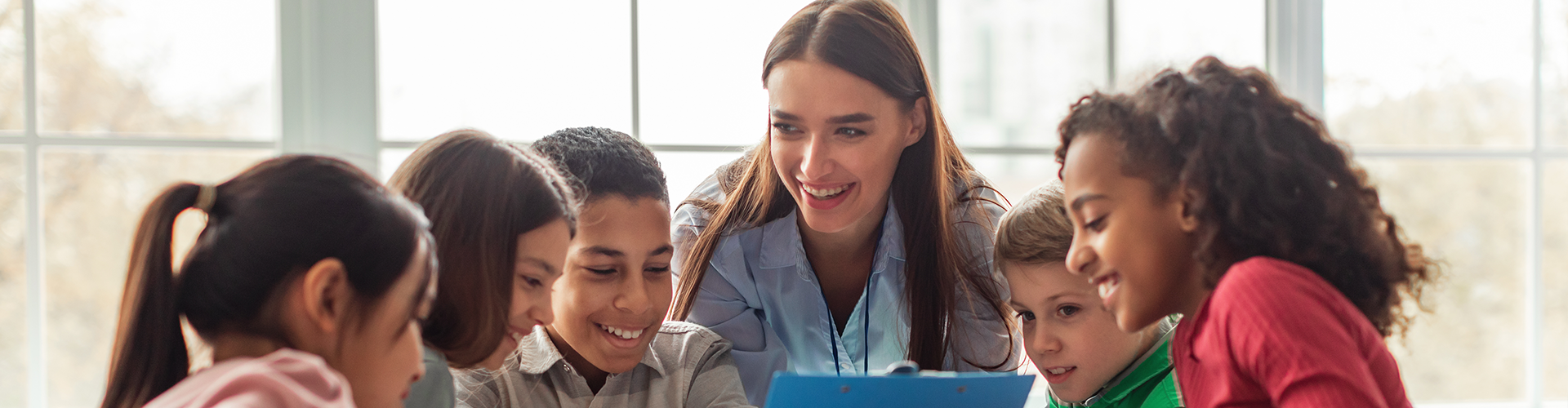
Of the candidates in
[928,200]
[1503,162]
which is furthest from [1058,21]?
[1503,162]

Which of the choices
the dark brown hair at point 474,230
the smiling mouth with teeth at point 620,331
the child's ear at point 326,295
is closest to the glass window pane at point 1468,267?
the smiling mouth with teeth at point 620,331

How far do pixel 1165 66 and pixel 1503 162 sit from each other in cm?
174

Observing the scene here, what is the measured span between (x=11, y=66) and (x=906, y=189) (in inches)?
61.3

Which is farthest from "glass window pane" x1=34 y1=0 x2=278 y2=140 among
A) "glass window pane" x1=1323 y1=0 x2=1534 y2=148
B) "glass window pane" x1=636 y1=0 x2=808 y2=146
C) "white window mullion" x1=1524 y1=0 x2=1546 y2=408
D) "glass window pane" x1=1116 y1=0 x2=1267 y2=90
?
"white window mullion" x1=1524 y1=0 x2=1546 y2=408

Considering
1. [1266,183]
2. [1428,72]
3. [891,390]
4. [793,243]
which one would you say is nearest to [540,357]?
[793,243]

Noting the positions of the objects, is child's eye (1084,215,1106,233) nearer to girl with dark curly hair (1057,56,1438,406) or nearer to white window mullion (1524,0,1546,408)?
girl with dark curly hair (1057,56,1438,406)

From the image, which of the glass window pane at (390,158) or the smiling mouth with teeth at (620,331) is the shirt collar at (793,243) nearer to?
the smiling mouth with teeth at (620,331)

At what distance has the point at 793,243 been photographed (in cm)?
152

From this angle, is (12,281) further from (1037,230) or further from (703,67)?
(1037,230)

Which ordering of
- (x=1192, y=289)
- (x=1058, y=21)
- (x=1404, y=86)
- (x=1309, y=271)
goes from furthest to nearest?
(x=1404, y=86), (x=1058, y=21), (x=1192, y=289), (x=1309, y=271)

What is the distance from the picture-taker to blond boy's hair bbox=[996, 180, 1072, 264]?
48.5 inches

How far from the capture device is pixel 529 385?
1.28 metres

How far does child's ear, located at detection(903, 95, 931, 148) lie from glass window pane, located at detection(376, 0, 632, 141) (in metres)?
0.67

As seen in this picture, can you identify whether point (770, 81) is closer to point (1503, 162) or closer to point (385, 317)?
point (385, 317)
